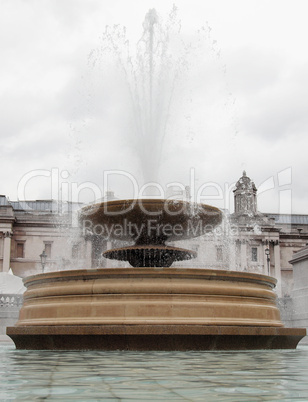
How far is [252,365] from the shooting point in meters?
5.18

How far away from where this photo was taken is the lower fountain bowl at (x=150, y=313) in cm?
712

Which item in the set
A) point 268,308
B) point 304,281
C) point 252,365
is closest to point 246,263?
Answer: point 304,281

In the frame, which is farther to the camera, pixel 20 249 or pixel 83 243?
pixel 20 249

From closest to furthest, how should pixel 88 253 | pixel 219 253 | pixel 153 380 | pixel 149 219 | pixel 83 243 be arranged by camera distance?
pixel 153 380
pixel 149 219
pixel 219 253
pixel 83 243
pixel 88 253

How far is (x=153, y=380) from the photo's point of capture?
3.90m

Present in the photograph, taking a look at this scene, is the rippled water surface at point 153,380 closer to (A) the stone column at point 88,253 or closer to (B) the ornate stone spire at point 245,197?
(A) the stone column at point 88,253

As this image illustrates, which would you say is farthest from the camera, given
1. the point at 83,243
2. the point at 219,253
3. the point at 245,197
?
the point at 245,197

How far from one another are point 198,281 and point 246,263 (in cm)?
4850

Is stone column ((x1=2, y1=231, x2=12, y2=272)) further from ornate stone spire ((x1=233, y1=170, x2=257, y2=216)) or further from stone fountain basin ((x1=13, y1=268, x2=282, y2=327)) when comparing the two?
stone fountain basin ((x1=13, y1=268, x2=282, y2=327))

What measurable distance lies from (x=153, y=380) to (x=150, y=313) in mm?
3533

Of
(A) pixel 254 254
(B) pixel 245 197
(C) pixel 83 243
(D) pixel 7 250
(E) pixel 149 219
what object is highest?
(B) pixel 245 197

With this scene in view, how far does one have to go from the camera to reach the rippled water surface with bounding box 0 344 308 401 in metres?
3.19

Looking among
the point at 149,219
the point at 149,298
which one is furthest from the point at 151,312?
the point at 149,219

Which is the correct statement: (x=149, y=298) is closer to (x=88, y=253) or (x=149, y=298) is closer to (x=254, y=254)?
(x=88, y=253)
